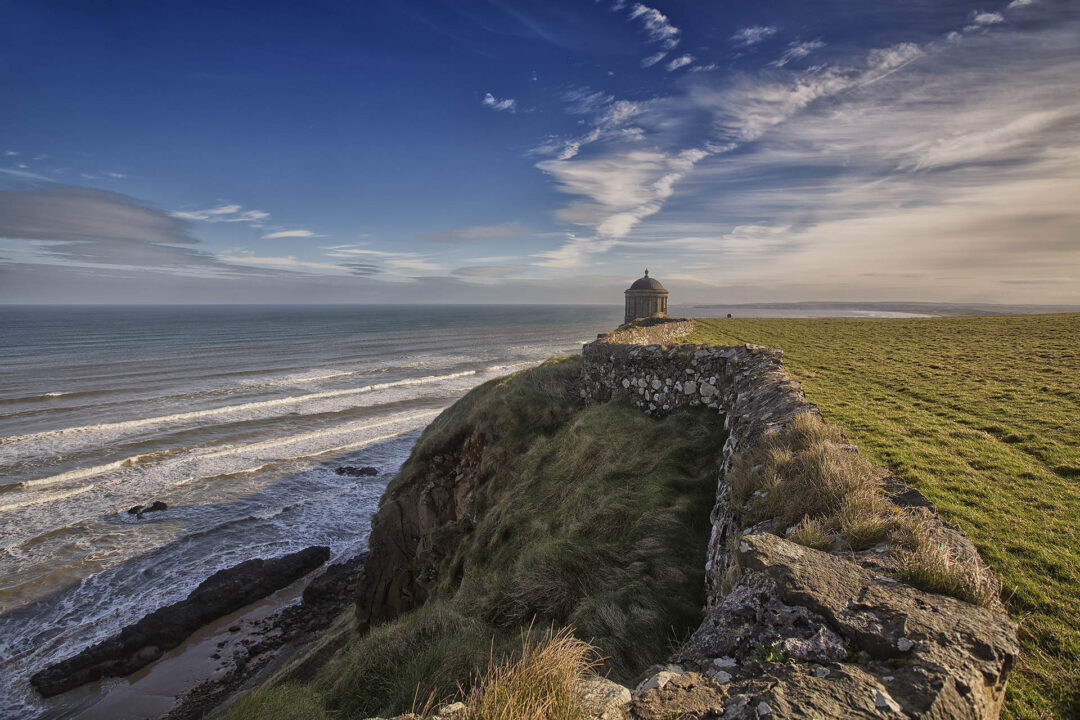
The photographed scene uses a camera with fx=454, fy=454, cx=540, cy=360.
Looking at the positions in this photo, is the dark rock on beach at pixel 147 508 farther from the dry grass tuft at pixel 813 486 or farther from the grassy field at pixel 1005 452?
the grassy field at pixel 1005 452

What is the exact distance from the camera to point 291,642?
1407 centimetres

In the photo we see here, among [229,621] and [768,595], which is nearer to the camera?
[768,595]

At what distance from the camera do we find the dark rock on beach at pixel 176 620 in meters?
12.4

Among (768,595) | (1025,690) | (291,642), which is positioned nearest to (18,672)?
(291,642)

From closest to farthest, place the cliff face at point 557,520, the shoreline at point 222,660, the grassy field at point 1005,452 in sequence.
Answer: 1. the grassy field at point 1005,452
2. the cliff face at point 557,520
3. the shoreline at point 222,660

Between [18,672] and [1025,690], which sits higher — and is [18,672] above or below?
below

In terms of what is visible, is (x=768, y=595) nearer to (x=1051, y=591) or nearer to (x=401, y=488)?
(x=1051, y=591)

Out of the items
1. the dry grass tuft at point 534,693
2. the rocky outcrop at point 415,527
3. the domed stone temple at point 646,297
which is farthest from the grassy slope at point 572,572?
the domed stone temple at point 646,297

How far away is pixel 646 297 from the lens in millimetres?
44688

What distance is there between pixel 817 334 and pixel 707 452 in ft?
77.4

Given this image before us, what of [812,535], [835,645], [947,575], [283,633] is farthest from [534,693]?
[283,633]

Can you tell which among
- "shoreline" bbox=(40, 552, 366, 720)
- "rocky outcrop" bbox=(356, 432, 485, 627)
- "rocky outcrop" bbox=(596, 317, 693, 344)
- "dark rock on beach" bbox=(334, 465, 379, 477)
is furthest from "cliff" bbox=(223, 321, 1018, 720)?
"dark rock on beach" bbox=(334, 465, 379, 477)

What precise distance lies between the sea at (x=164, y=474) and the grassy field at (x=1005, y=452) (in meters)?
18.8

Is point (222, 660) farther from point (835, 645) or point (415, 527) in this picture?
point (835, 645)
